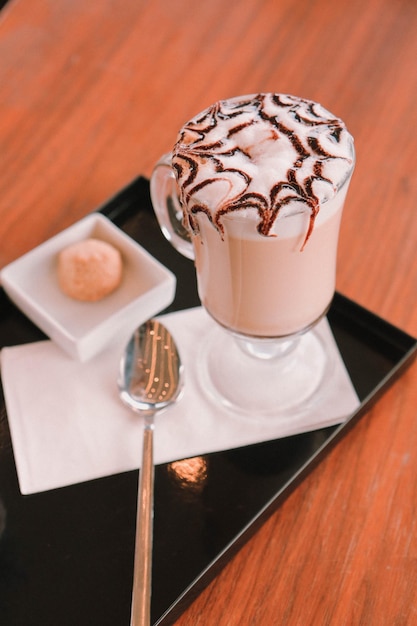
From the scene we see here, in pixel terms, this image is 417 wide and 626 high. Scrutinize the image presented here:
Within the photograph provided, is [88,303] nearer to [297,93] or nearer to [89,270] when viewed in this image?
[89,270]

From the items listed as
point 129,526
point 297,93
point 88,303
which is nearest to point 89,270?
point 88,303

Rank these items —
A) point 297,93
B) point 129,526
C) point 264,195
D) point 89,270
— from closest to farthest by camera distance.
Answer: point 264,195, point 129,526, point 89,270, point 297,93

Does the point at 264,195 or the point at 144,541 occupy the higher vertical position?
the point at 264,195

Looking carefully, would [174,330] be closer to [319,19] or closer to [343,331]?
[343,331]

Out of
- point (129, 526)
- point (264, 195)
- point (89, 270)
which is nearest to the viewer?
point (264, 195)

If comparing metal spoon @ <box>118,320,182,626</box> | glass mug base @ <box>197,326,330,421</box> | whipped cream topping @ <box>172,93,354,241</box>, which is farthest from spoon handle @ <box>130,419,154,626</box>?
whipped cream topping @ <box>172,93,354,241</box>

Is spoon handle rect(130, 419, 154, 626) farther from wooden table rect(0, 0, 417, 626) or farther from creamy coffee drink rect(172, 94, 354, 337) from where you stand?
creamy coffee drink rect(172, 94, 354, 337)

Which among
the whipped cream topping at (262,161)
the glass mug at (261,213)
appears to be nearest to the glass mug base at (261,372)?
the glass mug at (261,213)
